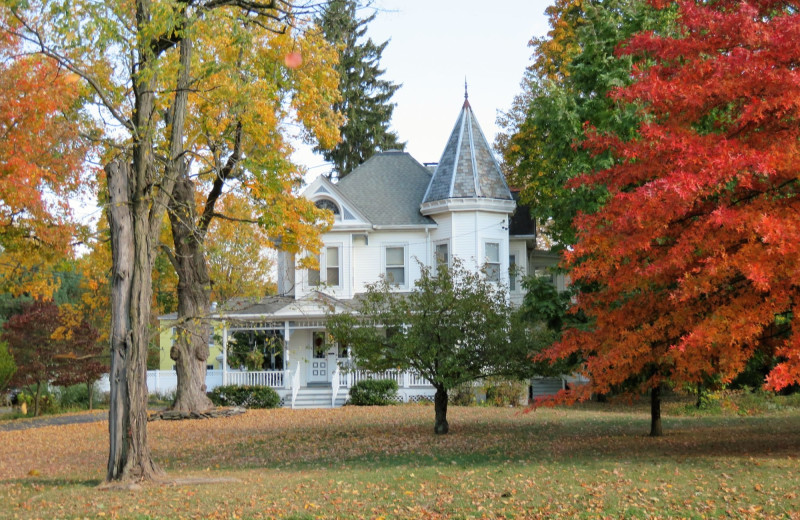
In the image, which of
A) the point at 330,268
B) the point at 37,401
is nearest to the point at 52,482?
the point at 330,268

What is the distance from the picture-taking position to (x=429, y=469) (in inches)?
512

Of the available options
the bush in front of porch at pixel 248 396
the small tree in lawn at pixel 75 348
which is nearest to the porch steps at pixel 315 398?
the bush in front of porch at pixel 248 396

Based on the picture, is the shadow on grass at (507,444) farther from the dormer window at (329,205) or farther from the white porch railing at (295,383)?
the dormer window at (329,205)

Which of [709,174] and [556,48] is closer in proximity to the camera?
[709,174]

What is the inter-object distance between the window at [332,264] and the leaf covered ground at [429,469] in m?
8.42

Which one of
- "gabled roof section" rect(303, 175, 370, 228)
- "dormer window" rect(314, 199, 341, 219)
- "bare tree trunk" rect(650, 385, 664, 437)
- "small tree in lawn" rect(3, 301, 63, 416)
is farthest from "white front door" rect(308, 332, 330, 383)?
"bare tree trunk" rect(650, 385, 664, 437)

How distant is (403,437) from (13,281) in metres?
10.5

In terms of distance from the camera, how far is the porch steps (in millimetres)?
29453

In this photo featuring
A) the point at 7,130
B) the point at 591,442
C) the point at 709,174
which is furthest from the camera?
the point at 7,130

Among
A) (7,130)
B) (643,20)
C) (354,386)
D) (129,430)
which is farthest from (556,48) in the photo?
(129,430)

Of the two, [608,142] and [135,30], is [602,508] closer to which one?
[608,142]

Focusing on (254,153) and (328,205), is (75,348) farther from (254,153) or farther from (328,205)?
(254,153)

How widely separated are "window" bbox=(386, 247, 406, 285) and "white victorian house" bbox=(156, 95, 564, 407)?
0.04m

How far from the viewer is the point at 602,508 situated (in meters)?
9.26
